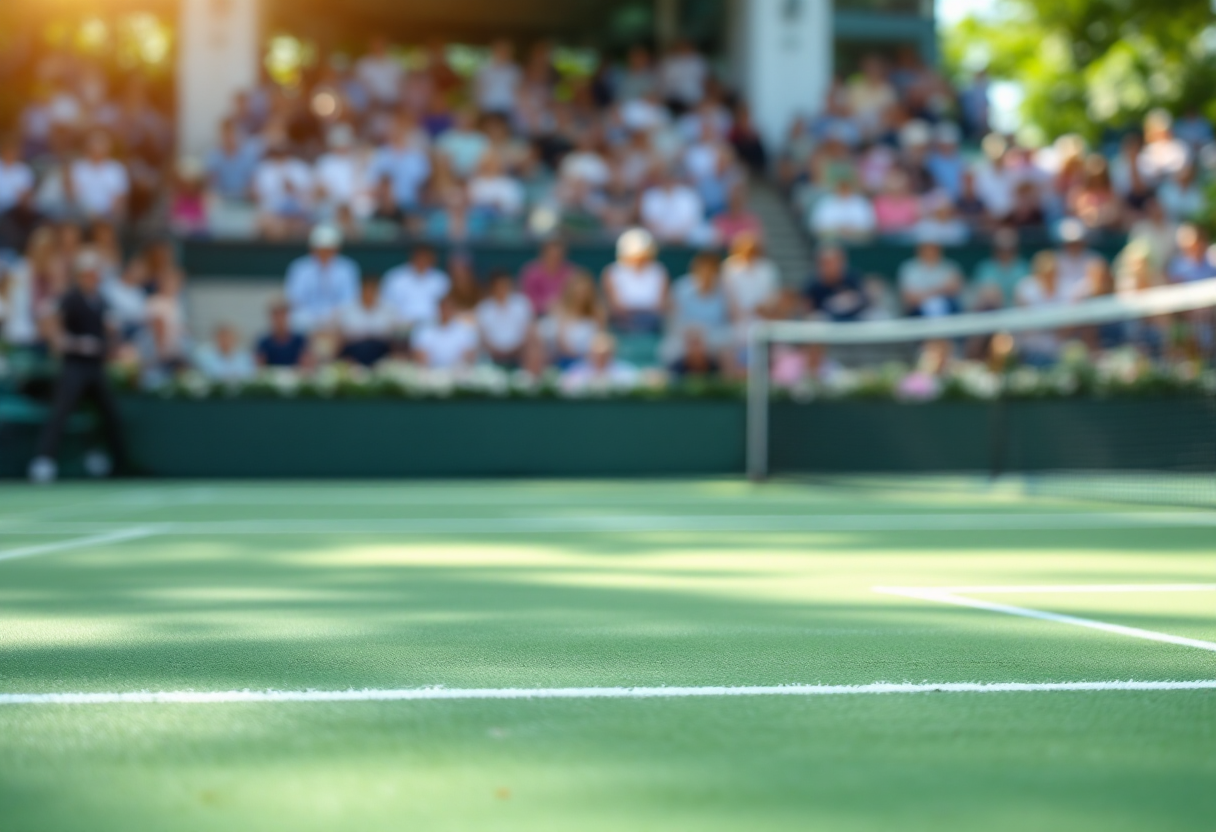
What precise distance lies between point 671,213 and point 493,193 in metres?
1.83

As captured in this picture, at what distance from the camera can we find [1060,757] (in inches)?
95.5

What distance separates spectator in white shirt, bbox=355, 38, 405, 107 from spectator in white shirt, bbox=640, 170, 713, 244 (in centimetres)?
432

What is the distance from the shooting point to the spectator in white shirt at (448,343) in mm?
13695

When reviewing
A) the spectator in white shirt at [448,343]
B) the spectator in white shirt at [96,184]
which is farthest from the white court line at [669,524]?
the spectator in white shirt at [96,184]

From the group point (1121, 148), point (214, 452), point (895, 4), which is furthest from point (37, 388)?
point (895, 4)

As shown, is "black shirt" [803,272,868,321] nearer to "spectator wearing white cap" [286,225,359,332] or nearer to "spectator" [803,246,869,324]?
"spectator" [803,246,869,324]

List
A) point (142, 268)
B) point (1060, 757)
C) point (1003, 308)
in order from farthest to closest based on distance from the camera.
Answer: point (1003, 308) < point (142, 268) < point (1060, 757)

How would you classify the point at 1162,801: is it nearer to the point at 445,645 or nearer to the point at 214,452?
the point at 445,645

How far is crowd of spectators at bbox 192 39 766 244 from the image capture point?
15953 millimetres

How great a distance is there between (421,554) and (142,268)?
888 centimetres

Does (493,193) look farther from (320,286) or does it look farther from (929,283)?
(929,283)

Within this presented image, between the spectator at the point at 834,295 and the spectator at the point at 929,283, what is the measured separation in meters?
0.71

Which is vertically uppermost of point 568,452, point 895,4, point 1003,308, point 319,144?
point 895,4

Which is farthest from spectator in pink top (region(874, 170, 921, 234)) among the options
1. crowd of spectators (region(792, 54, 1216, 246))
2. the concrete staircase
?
the concrete staircase
